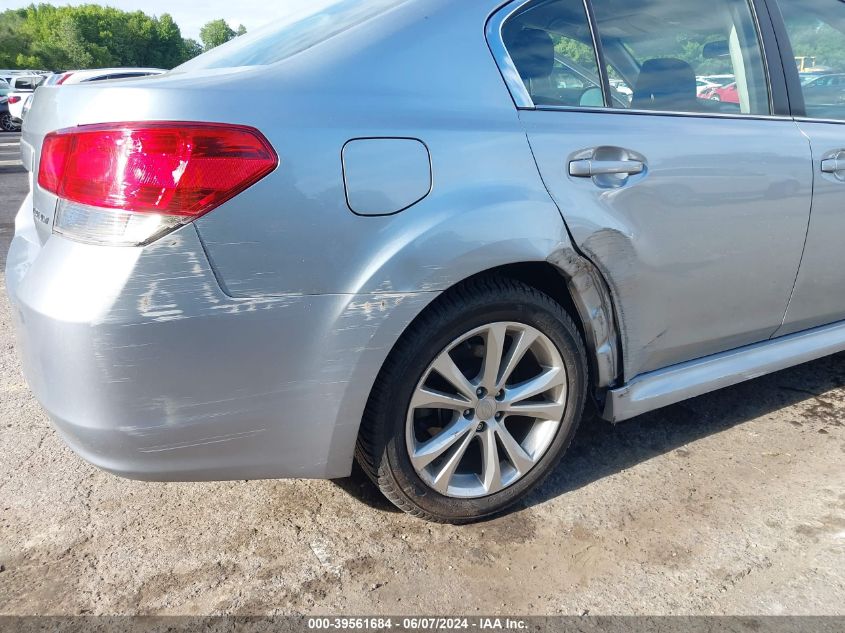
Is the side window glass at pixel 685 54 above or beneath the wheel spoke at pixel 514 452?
above

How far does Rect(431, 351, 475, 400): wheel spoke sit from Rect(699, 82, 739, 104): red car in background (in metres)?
1.34

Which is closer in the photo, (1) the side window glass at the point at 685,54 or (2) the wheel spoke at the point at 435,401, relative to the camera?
(2) the wheel spoke at the point at 435,401

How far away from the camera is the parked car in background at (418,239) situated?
1637mm

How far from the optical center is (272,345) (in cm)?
173

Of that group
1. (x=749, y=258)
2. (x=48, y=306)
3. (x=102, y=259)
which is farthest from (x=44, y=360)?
(x=749, y=258)

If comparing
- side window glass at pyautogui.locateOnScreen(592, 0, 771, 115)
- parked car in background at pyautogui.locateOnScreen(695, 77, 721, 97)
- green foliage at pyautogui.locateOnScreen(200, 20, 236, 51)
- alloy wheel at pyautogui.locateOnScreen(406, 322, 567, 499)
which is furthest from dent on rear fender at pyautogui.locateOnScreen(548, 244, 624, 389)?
green foliage at pyautogui.locateOnScreen(200, 20, 236, 51)

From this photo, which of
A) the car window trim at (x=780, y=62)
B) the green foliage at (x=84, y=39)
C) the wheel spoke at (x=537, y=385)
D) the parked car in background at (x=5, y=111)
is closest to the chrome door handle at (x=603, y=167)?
the wheel spoke at (x=537, y=385)

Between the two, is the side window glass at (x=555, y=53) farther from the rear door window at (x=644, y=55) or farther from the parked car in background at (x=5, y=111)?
the parked car in background at (x=5, y=111)

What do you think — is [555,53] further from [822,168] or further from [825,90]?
[825,90]

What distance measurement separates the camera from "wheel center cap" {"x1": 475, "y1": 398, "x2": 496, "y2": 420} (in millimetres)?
2152

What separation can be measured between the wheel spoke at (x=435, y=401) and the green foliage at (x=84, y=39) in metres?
86.2

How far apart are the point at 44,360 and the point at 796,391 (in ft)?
9.91

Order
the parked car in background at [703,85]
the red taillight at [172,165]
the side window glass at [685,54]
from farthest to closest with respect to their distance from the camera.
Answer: the parked car in background at [703,85] → the side window glass at [685,54] → the red taillight at [172,165]

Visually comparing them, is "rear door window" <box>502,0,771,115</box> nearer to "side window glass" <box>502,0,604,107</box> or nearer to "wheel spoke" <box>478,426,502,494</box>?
"side window glass" <box>502,0,604,107</box>
